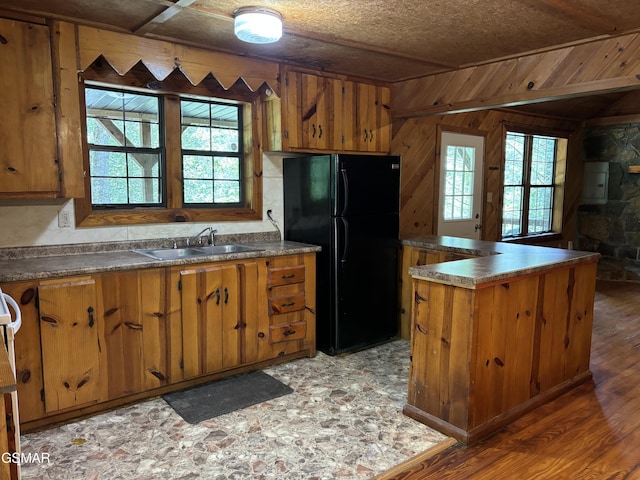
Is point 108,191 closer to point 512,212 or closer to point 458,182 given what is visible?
point 458,182

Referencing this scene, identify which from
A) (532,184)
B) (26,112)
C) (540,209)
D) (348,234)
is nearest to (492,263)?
(348,234)

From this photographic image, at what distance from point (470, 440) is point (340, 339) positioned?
1.38 meters

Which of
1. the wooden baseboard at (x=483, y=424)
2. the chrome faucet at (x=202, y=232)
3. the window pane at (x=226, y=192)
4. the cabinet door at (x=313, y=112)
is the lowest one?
the wooden baseboard at (x=483, y=424)

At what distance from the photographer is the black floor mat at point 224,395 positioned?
8.93 feet

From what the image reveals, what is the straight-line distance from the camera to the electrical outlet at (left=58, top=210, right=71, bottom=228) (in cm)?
298

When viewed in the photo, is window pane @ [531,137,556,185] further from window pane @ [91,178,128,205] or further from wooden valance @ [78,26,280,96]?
window pane @ [91,178,128,205]

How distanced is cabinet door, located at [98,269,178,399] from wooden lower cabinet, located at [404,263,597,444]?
150cm

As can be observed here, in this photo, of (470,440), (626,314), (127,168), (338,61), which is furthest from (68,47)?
(626,314)

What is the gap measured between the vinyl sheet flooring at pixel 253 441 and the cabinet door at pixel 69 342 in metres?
0.17

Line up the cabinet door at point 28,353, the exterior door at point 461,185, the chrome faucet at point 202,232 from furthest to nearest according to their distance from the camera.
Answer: the exterior door at point 461,185
the chrome faucet at point 202,232
the cabinet door at point 28,353

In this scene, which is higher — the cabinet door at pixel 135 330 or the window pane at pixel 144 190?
the window pane at pixel 144 190

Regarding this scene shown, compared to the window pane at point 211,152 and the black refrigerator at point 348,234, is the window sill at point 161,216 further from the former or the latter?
the black refrigerator at point 348,234

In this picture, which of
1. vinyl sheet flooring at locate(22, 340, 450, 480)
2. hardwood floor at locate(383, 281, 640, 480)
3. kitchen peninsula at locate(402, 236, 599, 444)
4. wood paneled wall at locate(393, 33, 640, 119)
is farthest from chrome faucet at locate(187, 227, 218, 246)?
hardwood floor at locate(383, 281, 640, 480)

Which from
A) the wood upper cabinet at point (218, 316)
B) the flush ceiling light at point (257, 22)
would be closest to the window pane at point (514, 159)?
the wood upper cabinet at point (218, 316)
